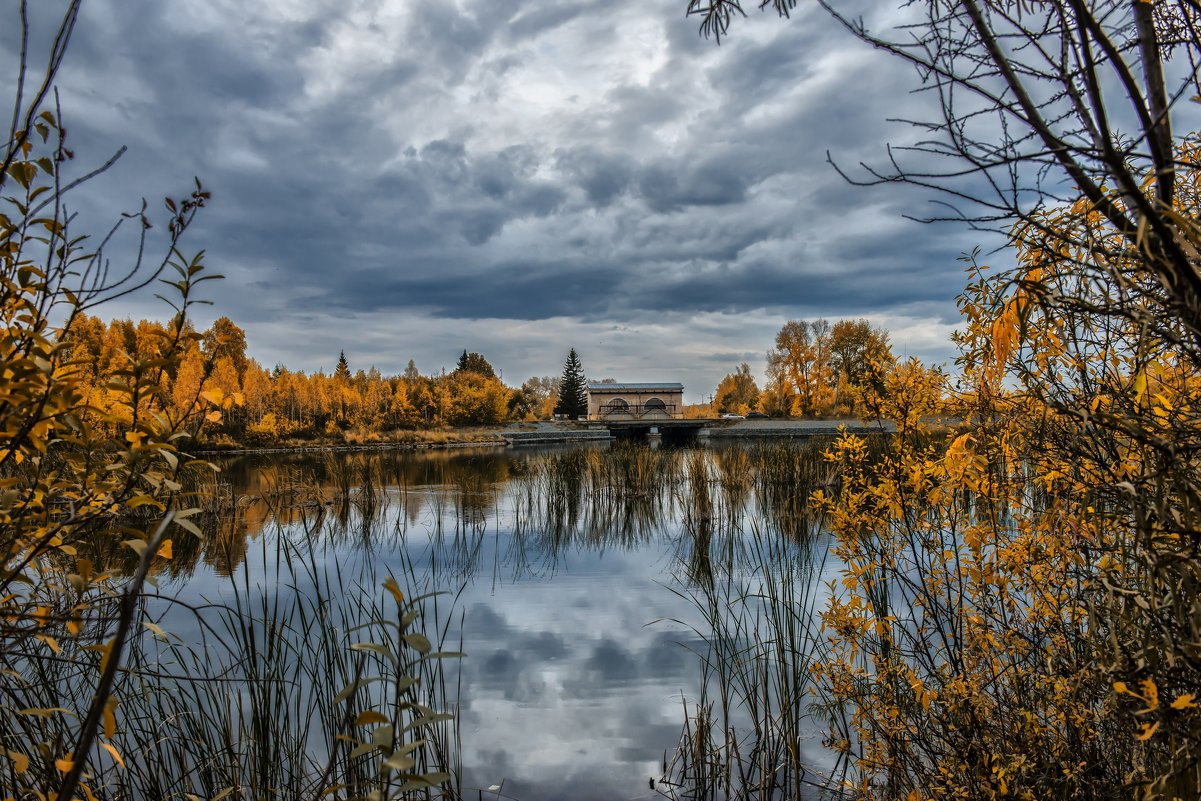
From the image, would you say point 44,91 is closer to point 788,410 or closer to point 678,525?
point 678,525

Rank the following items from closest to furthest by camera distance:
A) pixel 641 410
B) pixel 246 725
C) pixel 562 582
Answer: pixel 246 725 → pixel 562 582 → pixel 641 410

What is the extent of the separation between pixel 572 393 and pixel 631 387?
380 inches

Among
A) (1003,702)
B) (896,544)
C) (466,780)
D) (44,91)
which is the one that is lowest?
(466,780)

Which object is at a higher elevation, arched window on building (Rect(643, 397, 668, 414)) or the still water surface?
arched window on building (Rect(643, 397, 668, 414))

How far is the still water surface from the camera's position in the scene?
4207 mm

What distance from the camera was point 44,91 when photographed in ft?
4.27

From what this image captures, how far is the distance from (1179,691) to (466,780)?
361cm

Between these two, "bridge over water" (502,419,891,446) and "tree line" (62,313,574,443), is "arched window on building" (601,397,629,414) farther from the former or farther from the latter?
"bridge over water" (502,419,891,446)

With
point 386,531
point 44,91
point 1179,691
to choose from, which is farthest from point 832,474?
point 44,91

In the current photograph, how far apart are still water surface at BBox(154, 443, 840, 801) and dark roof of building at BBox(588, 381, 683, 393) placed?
172 feet

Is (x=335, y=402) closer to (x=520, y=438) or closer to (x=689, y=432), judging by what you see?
(x=520, y=438)

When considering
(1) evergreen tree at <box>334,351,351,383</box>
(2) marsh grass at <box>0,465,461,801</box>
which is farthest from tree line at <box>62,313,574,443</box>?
(2) marsh grass at <box>0,465,461,801</box>

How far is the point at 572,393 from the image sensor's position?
249 ft

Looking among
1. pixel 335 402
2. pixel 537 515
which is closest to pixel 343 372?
pixel 335 402
